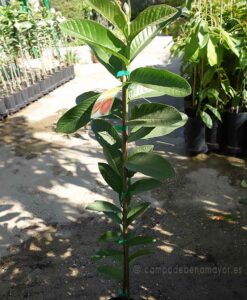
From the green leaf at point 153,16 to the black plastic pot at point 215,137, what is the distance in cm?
257

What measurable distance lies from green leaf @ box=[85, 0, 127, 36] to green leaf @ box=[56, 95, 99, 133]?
0.82ft

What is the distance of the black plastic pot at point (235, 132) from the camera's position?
3348mm

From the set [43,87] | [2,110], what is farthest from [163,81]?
[43,87]

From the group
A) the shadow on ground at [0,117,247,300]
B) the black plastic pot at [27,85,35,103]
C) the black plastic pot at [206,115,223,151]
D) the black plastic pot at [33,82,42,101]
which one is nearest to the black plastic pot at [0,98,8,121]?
the black plastic pot at [27,85,35,103]

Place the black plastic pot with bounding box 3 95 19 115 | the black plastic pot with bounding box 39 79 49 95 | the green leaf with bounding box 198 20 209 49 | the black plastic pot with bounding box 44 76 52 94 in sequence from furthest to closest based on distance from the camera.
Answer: the black plastic pot with bounding box 44 76 52 94, the black plastic pot with bounding box 39 79 49 95, the black plastic pot with bounding box 3 95 19 115, the green leaf with bounding box 198 20 209 49

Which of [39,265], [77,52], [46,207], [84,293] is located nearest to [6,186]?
[46,207]

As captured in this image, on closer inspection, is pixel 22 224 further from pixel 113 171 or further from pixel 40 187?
pixel 113 171

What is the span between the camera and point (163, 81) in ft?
3.38

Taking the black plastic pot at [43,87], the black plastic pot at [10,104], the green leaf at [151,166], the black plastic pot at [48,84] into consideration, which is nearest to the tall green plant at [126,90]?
the green leaf at [151,166]

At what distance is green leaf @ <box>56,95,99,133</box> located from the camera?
106cm

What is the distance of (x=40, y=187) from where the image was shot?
127 inches

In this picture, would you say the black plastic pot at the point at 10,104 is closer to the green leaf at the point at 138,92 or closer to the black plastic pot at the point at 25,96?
the black plastic pot at the point at 25,96

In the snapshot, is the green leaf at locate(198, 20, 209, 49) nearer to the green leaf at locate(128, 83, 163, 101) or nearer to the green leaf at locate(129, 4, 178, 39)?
the green leaf at locate(128, 83, 163, 101)

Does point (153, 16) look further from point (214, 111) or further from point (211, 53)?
point (214, 111)
